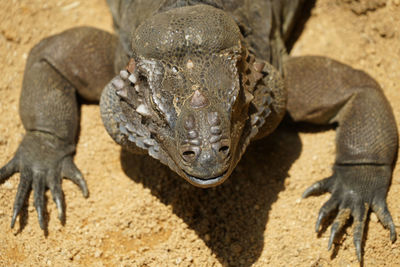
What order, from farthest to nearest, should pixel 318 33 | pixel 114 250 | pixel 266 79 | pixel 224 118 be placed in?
pixel 318 33, pixel 114 250, pixel 266 79, pixel 224 118

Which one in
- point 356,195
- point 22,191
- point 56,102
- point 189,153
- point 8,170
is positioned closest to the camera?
point 189,153

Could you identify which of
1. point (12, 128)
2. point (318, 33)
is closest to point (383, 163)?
point (318, 33)

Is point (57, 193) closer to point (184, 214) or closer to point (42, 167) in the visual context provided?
point (42, 167)

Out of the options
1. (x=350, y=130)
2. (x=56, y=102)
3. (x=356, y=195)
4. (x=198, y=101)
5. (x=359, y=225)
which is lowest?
(x=359, y=225)

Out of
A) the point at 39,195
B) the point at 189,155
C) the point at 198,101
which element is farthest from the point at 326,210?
the point at 39,195

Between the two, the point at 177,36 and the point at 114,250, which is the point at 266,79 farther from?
the point at 114,250
